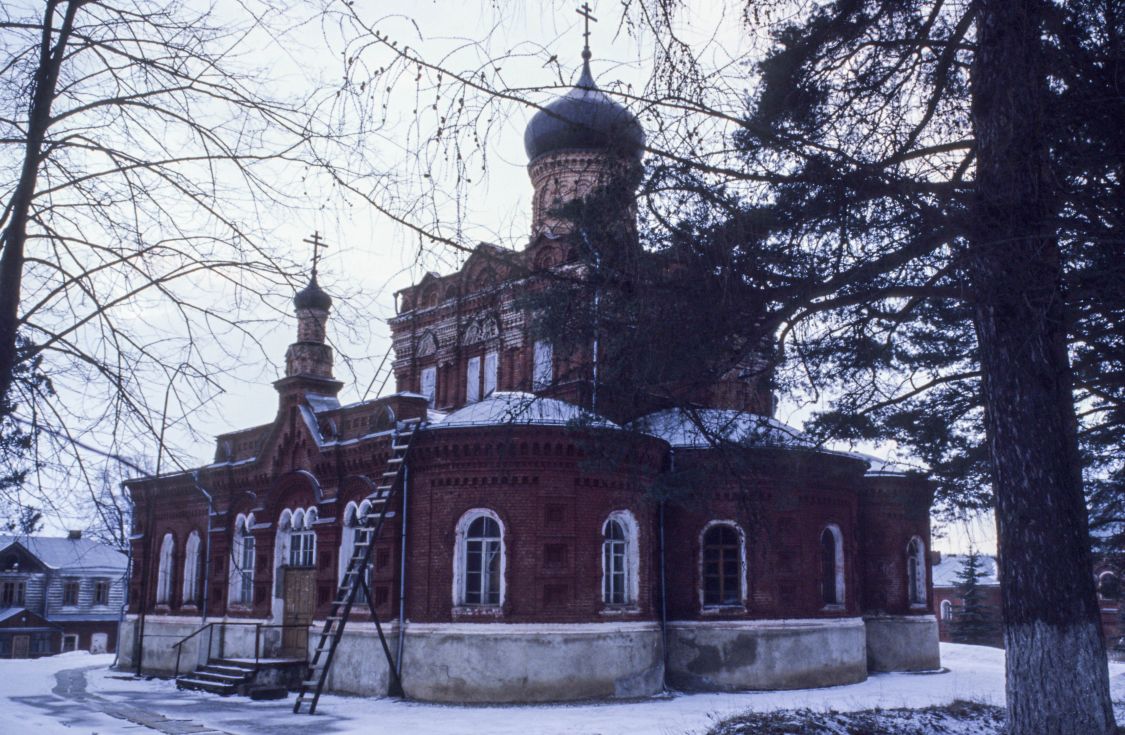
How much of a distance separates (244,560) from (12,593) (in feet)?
112

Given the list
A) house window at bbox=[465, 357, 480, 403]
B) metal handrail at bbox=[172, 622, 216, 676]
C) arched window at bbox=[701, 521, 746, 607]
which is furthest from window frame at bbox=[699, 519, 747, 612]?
metal handrail at bbox=[172, 622, 216, 676]

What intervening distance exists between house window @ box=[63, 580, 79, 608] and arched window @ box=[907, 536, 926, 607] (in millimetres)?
43615

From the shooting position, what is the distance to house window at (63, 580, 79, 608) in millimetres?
50188

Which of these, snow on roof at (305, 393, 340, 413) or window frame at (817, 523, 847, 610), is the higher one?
snow on roof at (305, 393, 340, 413)

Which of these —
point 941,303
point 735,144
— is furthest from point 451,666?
point 735,144

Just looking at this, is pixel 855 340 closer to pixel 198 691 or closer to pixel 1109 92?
pixel 1109 92

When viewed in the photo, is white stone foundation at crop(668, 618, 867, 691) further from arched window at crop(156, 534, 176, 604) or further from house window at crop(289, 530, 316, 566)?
arched window at crop(156, 534, 176, 604)

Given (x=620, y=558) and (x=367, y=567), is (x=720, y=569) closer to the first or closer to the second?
(x=620, y=558)

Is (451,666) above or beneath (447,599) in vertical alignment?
beneath

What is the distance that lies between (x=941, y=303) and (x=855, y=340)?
255 centimetres

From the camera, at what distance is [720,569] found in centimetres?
1795

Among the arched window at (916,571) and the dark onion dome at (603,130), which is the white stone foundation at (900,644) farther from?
the dark onion dome at (603,130)

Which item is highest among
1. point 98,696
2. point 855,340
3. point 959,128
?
point 959,128

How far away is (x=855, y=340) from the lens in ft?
28.6
